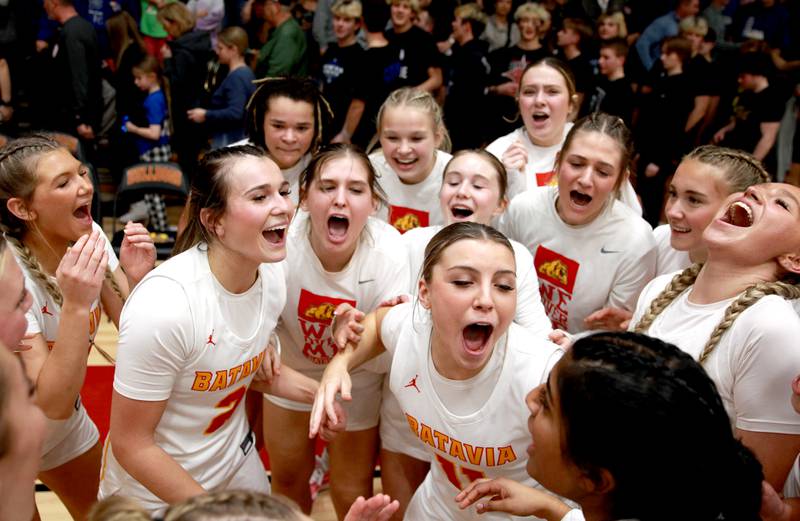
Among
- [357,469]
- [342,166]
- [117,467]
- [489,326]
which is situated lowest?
[357,469]

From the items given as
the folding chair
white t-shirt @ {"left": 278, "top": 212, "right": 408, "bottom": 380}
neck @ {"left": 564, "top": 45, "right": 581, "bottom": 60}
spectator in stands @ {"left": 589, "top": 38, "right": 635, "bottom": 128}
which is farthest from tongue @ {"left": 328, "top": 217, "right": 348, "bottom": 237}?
neck @ {"left": 564, "top": 45, "right": 581, "bottom": 60}

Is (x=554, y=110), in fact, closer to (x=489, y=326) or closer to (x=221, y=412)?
(x=489, y=326)

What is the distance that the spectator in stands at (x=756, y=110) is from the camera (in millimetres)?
6723

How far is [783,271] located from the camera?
2328 mm

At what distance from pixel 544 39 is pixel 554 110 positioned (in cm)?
356

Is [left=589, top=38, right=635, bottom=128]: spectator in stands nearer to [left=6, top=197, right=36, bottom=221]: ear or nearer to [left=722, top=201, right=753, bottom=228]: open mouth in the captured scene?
[left=722, top=201, right=753, bottom=228]: open mouth

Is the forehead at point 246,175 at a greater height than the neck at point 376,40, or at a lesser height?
greater

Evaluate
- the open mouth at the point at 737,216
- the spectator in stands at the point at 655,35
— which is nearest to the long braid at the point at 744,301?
the open mouth at the point at 737,216

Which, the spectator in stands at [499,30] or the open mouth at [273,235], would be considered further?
the spectator in stands at [499,30]

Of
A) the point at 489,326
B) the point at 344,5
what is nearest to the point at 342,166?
the point at 489,326

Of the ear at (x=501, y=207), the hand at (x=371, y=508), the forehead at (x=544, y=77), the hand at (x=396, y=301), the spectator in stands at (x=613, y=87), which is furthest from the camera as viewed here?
the spectator in stands at (x=613, y=87)

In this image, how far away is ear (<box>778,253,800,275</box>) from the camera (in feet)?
7.50

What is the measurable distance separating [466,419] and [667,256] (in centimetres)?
136

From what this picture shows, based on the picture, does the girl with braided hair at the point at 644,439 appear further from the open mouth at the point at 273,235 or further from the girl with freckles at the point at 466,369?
the open mouth at the point at 273,235
